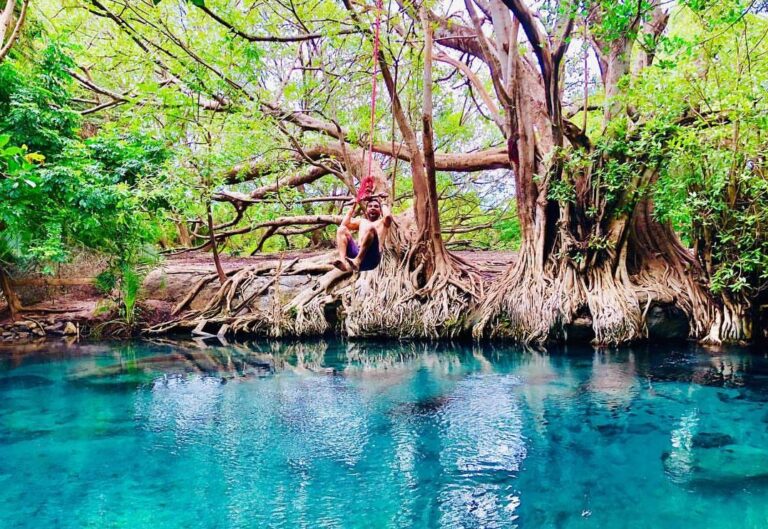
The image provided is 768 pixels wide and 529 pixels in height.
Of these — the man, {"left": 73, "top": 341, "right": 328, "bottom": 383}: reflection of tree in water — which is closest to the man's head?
the man

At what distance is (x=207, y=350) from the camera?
24.5 ft

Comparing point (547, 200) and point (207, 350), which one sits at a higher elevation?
point (547, 200)

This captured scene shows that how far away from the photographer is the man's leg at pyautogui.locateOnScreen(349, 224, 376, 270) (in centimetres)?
493

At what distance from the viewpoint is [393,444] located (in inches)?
146

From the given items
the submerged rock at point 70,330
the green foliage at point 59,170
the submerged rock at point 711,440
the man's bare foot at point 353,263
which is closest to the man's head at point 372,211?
the man's bare foot at point 353,263

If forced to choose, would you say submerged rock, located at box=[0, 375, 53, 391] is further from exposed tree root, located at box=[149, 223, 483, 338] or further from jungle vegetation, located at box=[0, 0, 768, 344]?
exposed tree root, located at box=[149, 223, 483, 338]

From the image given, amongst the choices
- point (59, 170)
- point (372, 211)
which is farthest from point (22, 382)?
point (372, 211)

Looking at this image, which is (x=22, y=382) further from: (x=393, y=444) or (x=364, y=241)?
(x=393, y=444)

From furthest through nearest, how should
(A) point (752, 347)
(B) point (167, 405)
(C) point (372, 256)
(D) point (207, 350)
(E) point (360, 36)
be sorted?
(D) point (207, 350), (E) point (360, 36), (A) point (752, 347), (C) point (372, 256), (B) point (167, 405)

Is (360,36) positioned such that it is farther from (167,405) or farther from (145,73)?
(167,405)

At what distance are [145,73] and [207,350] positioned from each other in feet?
13.1

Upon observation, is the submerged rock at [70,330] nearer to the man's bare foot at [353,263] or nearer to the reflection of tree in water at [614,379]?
the man's bare foot at [353,263]

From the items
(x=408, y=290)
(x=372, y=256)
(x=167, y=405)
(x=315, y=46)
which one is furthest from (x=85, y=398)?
(x=315, y=46)

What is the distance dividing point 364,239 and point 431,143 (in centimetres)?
281
